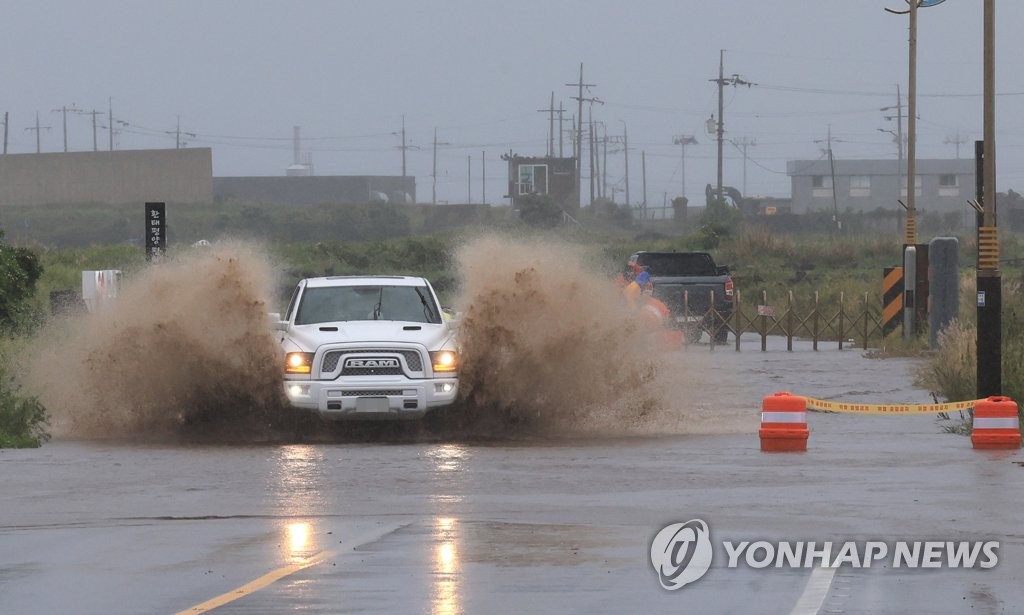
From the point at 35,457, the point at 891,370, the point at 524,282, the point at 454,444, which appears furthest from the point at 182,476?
the point at 891,370

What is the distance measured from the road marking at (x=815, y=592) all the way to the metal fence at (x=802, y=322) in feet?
82.3

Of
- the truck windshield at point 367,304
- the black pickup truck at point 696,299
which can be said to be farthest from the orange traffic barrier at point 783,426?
the black pickup truck at point 696,299

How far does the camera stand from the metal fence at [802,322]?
35500 mm

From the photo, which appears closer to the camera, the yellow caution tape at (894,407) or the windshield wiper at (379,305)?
the yellow caution tape at (894,407)

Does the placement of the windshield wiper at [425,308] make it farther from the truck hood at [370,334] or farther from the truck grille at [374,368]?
the truck grille at [374,368]

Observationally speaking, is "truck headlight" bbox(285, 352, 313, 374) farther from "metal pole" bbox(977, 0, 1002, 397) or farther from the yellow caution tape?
"metal pole" bbox(977, 0, 1002, 397)

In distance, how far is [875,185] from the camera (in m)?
153

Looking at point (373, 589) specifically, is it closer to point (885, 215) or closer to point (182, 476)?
point (182, 476)

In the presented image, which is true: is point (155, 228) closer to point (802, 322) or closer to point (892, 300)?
point (802, 322)

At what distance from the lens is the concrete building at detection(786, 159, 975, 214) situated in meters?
150

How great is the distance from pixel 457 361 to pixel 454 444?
1030 mm

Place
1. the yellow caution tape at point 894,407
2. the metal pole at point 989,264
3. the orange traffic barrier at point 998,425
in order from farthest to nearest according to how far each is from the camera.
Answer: the metal pole at point 989,264
the yellow caution tape at point 894,407
the orange traffic barrier at point 998,425

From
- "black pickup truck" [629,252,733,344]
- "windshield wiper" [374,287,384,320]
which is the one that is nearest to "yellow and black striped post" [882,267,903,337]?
"black pickup truck" [629,252,733,344]

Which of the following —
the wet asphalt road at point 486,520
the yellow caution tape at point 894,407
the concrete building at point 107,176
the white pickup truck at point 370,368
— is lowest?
the wet asphalt road at point 486,520
